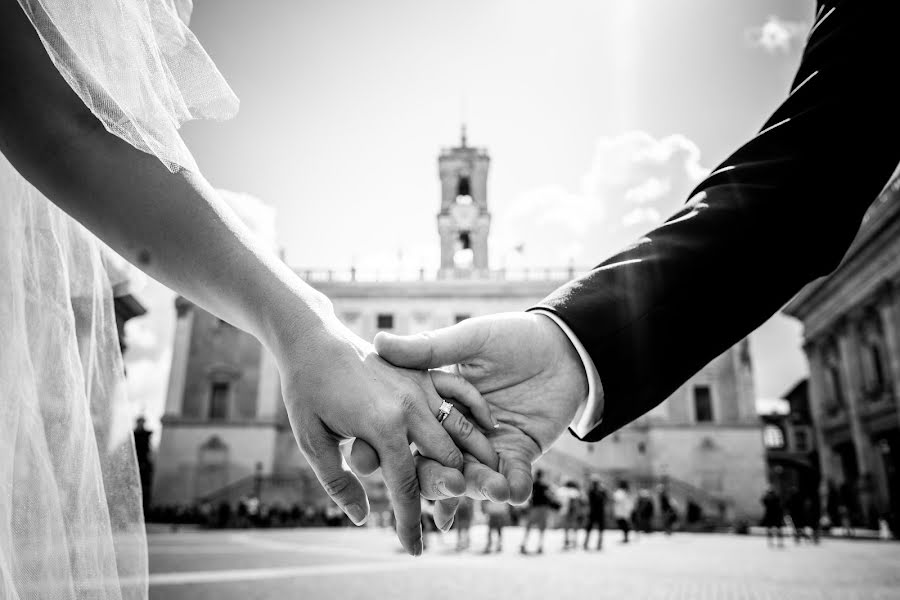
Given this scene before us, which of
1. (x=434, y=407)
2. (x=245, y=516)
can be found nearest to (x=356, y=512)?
(x=434, y=407)

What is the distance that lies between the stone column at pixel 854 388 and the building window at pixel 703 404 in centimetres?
798

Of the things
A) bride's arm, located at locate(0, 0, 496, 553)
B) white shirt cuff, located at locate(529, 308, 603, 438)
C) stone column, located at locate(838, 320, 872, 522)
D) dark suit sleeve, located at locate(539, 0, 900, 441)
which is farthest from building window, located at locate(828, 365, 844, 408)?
bride's arm, located at locate(0, 0, 496, 553)

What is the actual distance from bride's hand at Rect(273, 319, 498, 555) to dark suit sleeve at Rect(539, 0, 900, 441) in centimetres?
44

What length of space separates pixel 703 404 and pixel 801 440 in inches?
1178

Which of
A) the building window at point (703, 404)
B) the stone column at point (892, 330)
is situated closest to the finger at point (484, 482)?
the stone column at point (892, 330)

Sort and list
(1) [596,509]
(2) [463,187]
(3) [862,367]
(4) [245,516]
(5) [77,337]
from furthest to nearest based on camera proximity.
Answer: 1. (2) [463,187]
2. (4) [245,516]
3. (3) [862,367]
4. (1) [596,509]
5. (5) [77,337]

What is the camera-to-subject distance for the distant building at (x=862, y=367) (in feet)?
77.0

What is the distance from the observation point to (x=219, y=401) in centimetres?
3681

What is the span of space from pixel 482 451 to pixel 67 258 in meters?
1.33

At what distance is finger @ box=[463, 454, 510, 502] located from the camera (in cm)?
153

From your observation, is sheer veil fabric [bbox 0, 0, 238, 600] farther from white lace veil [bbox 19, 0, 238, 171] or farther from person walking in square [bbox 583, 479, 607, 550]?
person walking in square [bbox 583, 479, 607, 550]

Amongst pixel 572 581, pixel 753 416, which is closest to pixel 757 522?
pixel 753 416

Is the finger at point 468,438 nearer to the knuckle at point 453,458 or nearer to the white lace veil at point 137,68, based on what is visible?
the knuckle at point 453,458

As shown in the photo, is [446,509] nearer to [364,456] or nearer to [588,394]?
[364,456]
